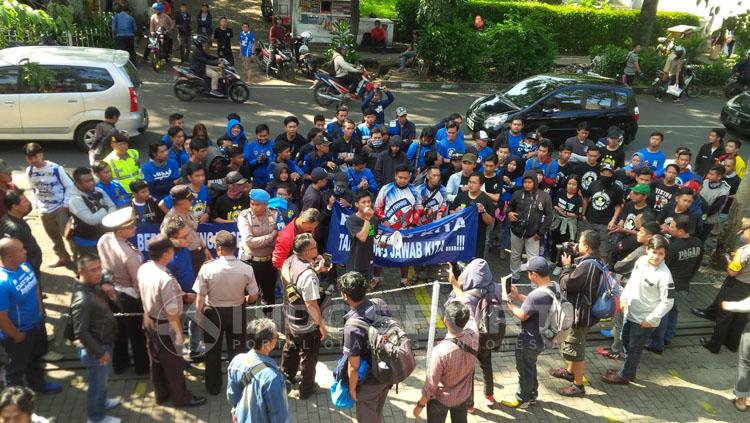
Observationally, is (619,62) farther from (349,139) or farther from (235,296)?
(235,296)

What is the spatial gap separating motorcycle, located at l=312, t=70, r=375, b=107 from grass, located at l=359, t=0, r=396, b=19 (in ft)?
28.8

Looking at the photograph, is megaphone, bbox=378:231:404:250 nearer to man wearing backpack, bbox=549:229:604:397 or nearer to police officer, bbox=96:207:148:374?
man wearing backpack, bbox=549:229:604:397

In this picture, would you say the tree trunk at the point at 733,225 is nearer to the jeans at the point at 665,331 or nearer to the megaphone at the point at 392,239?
the jeans at the point at 665,331

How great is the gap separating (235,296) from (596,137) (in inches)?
412

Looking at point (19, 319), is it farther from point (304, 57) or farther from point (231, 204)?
point (304, 57)

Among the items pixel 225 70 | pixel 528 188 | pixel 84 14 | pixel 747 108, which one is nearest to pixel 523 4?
pixel 747 108

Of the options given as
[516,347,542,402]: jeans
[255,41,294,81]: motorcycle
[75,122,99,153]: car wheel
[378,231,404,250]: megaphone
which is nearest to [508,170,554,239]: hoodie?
[378,231,404,250]: megaphone

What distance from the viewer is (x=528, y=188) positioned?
7832 mm

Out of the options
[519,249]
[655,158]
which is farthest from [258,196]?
[655,158]

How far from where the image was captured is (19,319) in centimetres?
512

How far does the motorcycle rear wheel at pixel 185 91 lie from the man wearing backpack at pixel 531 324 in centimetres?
1087

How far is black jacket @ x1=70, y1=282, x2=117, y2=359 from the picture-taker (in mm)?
4863

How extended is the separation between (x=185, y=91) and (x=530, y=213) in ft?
31.8

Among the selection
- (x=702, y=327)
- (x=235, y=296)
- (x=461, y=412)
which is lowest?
(x=702, y=327)
